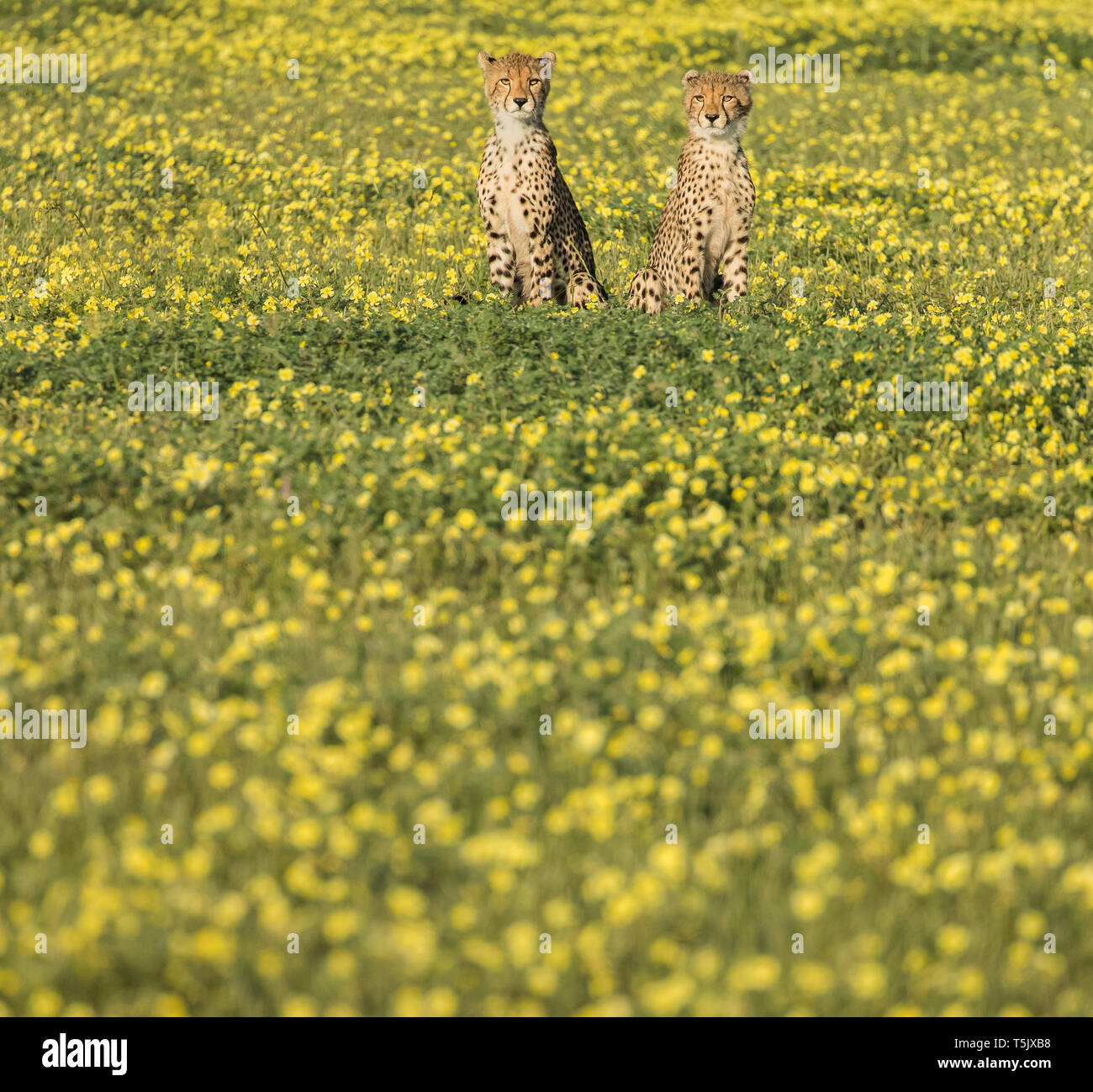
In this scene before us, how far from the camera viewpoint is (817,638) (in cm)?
512

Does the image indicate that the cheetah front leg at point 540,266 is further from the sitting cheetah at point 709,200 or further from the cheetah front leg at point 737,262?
the cheetah front leg at point 737,262

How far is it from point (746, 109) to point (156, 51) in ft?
44.6

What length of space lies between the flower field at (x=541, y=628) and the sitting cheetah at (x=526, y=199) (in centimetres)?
52

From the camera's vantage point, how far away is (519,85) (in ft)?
30.3

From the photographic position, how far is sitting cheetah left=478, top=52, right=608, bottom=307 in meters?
9.33

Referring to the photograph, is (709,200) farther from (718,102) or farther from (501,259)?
(501,259)

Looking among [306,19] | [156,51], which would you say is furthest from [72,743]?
[306,19]

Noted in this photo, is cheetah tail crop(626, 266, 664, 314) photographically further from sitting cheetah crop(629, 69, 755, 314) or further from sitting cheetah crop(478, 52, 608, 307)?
sitting cheetah crop(478, 52, 608, 307)

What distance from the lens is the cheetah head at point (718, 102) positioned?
30.5 feet

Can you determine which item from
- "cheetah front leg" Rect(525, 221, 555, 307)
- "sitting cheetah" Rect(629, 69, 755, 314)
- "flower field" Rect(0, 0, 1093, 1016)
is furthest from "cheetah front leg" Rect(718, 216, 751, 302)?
"cheetah front leg" Rect(525, 221, 555, 307)

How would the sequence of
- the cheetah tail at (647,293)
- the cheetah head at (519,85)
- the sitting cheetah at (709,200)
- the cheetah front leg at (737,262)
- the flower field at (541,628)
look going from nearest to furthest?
the flower field at (541,628) → the cheetah head at (519,85) → the sitting cheetah at (709,200) → the cheetah front leg at (737,262) → the cheetah tail at (647,293)

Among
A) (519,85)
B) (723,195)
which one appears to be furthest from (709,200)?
(519,85)

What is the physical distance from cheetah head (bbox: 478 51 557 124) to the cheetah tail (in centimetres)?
141

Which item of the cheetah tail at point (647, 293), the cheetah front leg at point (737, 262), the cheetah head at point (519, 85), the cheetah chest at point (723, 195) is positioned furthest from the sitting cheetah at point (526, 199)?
the cheetah chest at point (723, 195)
